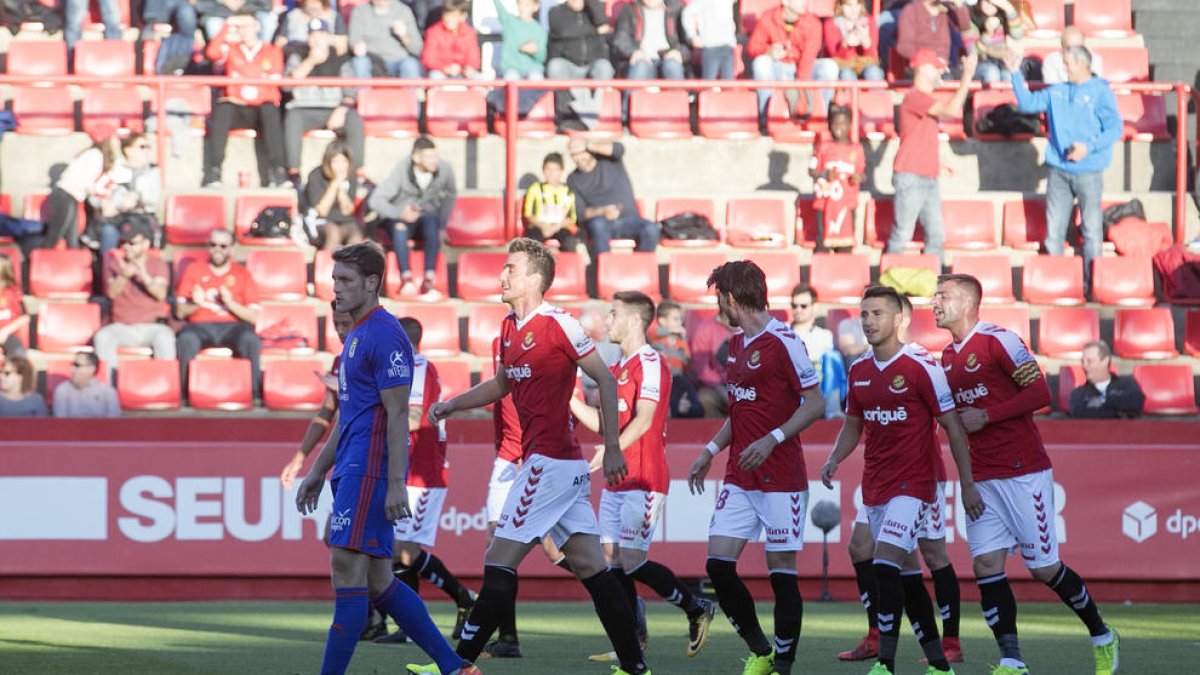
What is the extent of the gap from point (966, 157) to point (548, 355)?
12650mm

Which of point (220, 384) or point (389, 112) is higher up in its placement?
point (389, 112)

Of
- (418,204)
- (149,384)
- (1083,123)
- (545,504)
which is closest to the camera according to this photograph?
(545,504)

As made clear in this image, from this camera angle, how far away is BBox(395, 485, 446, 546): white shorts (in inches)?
437

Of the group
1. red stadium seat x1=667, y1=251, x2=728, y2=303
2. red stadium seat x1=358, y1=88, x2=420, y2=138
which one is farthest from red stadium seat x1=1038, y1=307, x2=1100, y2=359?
red stadium seat x1=358, y1=88, x2=420, y2=138

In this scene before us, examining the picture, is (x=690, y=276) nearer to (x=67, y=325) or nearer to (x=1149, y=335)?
(x=1149, y=335)

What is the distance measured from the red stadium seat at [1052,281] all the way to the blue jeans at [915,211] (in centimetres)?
100

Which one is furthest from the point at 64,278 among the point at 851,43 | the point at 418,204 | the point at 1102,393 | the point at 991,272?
the point at 1102,393

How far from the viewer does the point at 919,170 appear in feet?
59.4

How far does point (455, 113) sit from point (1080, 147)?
22.9 ft

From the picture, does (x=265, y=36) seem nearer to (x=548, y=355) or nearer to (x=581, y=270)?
(x=581, y=270)

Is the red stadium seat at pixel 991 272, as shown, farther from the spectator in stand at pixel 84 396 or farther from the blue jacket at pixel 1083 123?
the spectator in stand at pixel 84 396

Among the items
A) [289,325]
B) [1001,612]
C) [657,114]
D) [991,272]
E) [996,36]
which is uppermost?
[996,36]

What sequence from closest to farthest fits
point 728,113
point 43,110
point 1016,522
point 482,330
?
1. point 1016,522
2. point 482,330
3. point 43,110
4. point 728,113

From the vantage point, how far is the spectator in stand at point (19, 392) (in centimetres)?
1527
